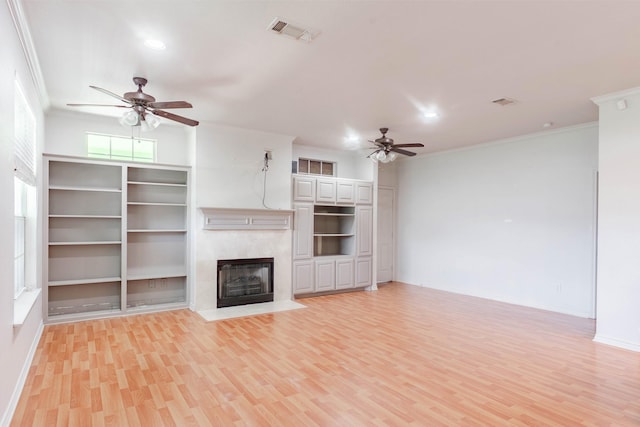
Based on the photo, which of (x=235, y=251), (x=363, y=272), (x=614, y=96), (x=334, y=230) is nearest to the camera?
(x=614, y=96)

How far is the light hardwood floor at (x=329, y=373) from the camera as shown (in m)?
2.60

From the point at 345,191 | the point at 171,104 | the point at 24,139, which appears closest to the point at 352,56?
the point at 171,104

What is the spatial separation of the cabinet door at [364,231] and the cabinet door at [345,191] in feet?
0.97

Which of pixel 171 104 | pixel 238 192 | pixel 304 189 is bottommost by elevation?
pixel 238 192

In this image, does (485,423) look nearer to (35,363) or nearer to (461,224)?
(35,363)

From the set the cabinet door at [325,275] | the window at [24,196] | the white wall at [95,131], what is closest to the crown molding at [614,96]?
the cabinet door at [325,275]

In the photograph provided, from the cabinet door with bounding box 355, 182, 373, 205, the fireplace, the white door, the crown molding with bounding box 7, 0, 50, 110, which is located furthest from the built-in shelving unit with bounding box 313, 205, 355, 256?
the crown molding with bounding box 7, 0, 50, 110

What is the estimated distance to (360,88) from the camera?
3998 millimetres

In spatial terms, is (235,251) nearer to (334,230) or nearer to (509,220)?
(334,230)

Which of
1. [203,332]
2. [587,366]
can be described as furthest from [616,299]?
[203,332]

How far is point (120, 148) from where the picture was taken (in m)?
5.51

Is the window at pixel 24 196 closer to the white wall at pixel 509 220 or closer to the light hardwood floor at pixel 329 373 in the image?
the light hardwood floor at pixel 329 373

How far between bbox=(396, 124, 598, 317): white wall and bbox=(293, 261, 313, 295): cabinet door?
9.04 feet

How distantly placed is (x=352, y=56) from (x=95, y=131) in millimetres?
4127
